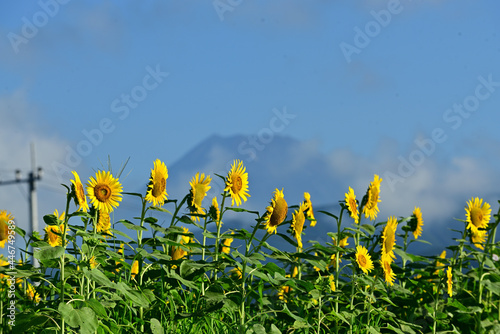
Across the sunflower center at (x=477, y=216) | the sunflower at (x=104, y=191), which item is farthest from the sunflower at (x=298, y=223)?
the sunflower center at (x=477, y=216)

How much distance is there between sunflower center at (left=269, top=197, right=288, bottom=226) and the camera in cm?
315

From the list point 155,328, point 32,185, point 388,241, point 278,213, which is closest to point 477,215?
point 388,241

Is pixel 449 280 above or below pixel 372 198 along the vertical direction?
below

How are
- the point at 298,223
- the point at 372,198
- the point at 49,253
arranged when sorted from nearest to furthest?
the point at 49,253 → the point at 298,223 → the point at 372,198

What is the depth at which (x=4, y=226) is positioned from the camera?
142 inches

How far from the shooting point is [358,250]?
139 inches

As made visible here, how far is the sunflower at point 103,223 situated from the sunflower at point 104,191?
0.63 feet

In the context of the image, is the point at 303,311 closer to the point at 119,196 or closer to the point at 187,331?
the point at 187,331

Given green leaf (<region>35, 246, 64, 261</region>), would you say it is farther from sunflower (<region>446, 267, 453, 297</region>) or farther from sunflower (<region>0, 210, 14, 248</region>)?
sunflower (<region>446, 267, 453, 297</region>)

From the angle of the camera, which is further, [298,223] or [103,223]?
[298,223]

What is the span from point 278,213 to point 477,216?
2120 mm

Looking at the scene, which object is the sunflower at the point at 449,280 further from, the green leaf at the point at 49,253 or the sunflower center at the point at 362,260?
the green leaf at the point at 49,253

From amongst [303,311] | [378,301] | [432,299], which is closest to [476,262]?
[432,299]

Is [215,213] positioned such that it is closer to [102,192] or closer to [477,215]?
[102,192]
